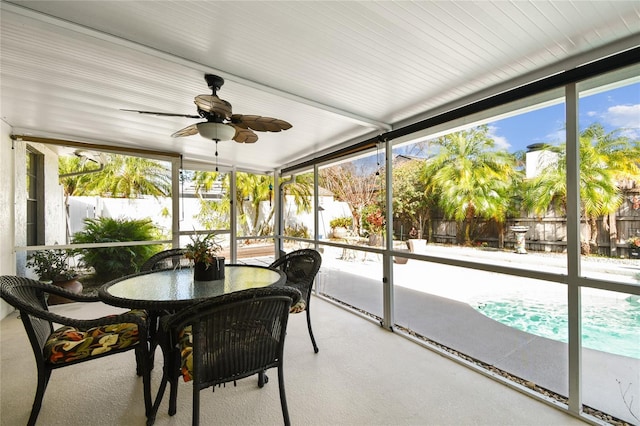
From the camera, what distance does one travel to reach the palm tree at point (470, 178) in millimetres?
2975

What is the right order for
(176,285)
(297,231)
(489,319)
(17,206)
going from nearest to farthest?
(176,285) → (489,319) → (17,206) → (297,231)

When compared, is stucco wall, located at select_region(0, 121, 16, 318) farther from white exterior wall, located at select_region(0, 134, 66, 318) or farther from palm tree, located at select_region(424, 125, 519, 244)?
palm tree, located at select_region(424, 125, 519, 244)

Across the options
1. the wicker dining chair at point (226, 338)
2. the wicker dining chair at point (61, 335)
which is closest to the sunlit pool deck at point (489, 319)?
the wicker dining chair at point (226, 338)

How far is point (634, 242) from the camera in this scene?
1.88m

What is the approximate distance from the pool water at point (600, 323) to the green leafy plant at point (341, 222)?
264cm

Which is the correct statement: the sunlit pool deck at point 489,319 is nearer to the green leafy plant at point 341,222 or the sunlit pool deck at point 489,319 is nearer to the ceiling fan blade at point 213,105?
the green leafy plant at point 341,222

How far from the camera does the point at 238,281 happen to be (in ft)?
7.45

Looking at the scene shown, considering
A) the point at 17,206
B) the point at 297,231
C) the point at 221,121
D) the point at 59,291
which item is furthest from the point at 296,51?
the point at 17,206

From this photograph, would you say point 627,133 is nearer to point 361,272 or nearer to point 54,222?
point 361,272

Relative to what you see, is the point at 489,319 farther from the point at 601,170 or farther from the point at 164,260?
the point at 164,260

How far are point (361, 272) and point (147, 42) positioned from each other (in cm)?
403

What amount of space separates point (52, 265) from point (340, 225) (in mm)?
4399

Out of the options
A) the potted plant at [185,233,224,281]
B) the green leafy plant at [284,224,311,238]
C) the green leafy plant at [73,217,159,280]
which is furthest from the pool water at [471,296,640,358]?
the green leafy plant at [73,217,159,280]

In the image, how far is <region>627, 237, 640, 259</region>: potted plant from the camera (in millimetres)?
1857
